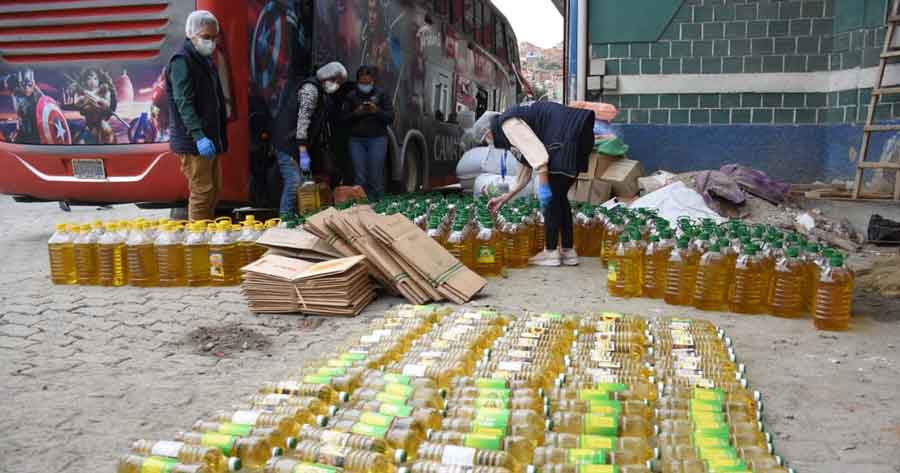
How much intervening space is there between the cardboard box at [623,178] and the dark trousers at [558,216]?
8.78ft

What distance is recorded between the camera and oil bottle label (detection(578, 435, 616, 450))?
271 centimetres

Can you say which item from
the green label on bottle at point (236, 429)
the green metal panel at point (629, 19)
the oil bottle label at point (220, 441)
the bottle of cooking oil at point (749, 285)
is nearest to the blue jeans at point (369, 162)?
the green metal panel at point (629, 19)

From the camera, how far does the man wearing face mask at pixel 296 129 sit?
7.95 meters

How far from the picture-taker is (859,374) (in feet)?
12.6

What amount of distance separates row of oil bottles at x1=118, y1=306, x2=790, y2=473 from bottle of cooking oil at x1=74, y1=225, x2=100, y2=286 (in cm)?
324

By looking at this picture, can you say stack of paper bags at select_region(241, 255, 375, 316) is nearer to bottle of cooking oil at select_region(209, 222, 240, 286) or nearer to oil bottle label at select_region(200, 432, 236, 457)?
bottle of cooking oil at select_region(209, 222, 240, 286)

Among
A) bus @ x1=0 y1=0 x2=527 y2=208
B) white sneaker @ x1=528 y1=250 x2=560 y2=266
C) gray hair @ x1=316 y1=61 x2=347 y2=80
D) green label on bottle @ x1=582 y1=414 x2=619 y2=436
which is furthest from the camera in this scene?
gray hair @ x1=316 y1=61 x2=347 y2=80

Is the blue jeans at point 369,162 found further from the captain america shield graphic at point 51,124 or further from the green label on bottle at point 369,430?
the green label on bottle at point 369,430

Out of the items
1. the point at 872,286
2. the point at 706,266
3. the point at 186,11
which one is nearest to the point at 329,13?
the point at 186,11

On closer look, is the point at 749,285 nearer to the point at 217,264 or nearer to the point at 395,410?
the point at 395,410

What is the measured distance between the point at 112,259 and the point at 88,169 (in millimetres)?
→ 1652

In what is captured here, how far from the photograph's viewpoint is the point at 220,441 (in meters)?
2.77

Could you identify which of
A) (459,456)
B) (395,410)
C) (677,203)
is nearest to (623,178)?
(677,203)

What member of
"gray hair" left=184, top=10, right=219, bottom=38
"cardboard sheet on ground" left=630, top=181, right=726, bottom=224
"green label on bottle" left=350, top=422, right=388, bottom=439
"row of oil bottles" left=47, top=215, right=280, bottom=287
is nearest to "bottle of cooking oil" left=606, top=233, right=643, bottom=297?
"cardboard sheet on ground" left=630, top=181, right=726, bottom=224
